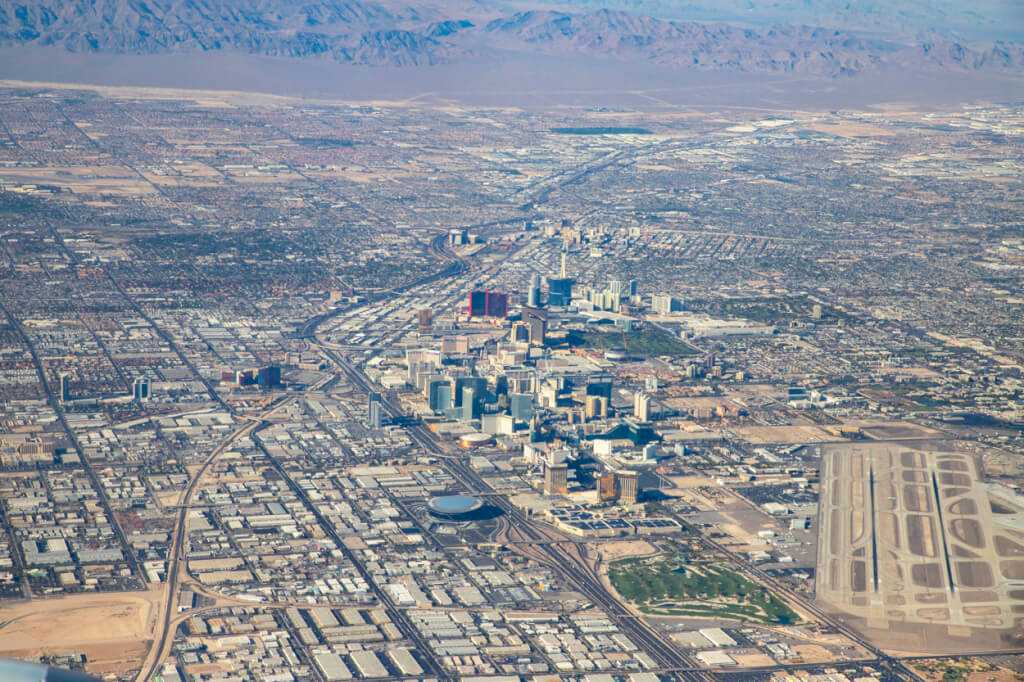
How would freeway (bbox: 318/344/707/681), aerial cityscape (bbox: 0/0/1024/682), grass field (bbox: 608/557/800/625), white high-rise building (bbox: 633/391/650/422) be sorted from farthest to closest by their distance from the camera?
white high-rise building (bbox: 633/391/650/422), grass field (bbox: 608/557/800/625), aerial cityscape (bbox: 0/0/1024/682), freeway (bbox: 318/344/707/681)

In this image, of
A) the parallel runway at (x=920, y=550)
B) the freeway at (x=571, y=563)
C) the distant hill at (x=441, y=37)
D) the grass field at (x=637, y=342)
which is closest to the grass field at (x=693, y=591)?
the freeway at (x=571, y=563)

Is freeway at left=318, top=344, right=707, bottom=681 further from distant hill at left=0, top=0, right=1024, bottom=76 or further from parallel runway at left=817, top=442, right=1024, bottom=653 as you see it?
distant hill at left=0, top=0, right=1024, bottom=76

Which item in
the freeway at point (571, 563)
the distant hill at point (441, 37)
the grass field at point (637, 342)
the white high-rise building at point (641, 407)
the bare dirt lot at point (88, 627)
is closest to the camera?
the bare dirt lot at point (88, 627)

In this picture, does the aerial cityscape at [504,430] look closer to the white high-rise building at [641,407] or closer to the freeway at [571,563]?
the freeway at [571,563]

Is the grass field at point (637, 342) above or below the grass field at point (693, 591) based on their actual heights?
below

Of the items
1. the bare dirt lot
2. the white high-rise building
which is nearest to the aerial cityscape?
the bare dirt lot

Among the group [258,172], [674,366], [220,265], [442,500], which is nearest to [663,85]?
[258,172]

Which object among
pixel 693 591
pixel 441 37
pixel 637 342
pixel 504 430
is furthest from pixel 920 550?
pixel 441 37
